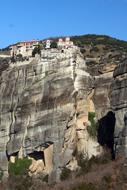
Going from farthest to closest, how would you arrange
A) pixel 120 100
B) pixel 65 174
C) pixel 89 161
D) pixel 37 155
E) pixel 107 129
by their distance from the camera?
pixel 37 155 → pixel 107 129 → pixel 89 161 → pixel 65 174 → pixel 120 100

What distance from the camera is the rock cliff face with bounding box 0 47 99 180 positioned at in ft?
210

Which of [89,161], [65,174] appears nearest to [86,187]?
[65,174]

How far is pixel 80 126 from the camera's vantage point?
64938 millimetres

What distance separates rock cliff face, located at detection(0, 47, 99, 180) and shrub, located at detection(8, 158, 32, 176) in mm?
544

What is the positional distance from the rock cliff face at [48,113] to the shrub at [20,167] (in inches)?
21.4

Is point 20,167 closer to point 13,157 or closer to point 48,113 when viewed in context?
point 13,157

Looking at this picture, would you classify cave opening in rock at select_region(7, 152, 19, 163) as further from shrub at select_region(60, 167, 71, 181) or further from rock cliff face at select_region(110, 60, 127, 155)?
rock cliff face at select_region(110, 60, 127, 155)

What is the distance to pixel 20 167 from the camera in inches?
2574

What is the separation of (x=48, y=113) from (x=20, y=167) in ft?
17.9

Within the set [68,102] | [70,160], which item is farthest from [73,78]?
[70,160]

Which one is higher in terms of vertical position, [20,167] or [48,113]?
[48,113]

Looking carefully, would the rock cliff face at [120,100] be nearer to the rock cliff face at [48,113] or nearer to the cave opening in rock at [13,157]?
the rock cliff face at [48,113]

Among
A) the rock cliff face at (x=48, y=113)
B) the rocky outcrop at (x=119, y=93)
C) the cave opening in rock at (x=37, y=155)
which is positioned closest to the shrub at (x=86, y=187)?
the rocky outcrop at (x=119, y=93)

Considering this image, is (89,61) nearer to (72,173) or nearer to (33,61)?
(33,61)
